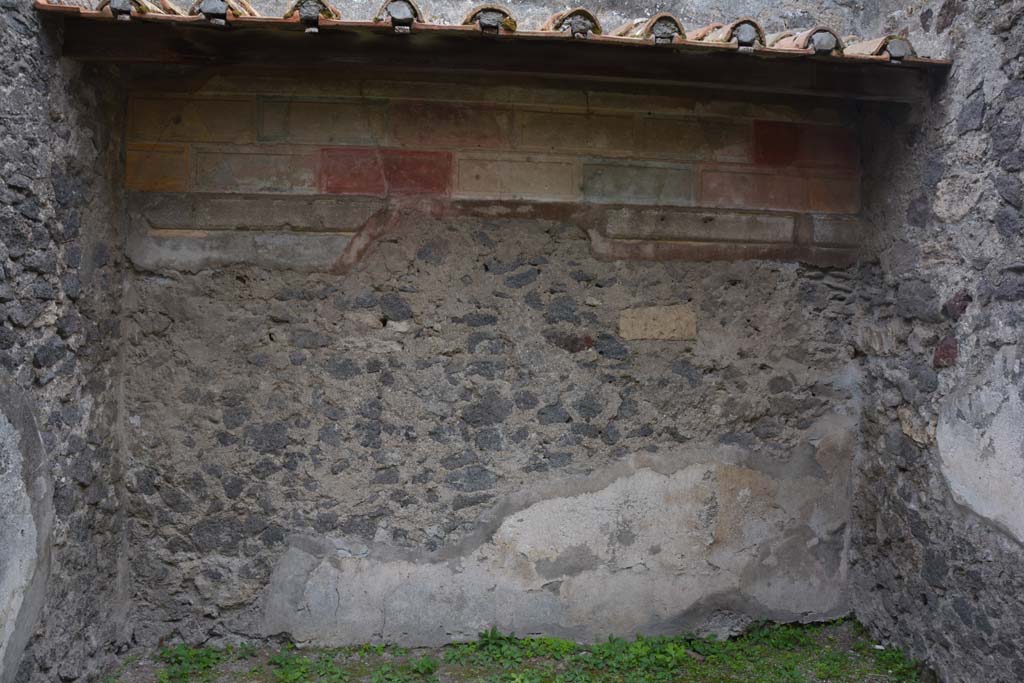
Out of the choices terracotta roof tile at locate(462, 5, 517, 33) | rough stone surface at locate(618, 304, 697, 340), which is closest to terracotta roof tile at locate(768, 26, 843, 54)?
terracotta roof tile at locate(462, 5, 517, 33)

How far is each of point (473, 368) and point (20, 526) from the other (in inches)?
67.5

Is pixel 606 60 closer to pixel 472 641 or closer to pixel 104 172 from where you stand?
pixel 104 172

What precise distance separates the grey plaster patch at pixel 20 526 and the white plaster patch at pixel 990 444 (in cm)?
320

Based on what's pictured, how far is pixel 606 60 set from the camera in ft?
9.61

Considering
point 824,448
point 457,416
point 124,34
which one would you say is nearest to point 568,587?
point 457,416

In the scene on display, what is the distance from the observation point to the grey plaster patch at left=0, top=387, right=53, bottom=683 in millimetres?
2422

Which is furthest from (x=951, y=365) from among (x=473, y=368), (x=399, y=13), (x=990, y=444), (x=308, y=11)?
(x=308, y=11)

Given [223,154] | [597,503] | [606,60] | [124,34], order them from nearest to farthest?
[124,34] → [606,60] → [223,154] → [597,503]

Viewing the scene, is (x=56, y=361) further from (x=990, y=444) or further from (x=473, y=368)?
(x=990, y=444)

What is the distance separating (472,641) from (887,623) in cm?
178

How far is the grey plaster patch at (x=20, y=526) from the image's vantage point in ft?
7.95

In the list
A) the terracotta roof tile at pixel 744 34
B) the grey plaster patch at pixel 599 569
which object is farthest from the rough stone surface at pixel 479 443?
the terracotta roof tile at pixel 744 34

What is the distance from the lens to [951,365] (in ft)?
9.96

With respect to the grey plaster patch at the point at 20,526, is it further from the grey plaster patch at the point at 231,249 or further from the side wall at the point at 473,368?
the grey plaster patch at the point at 231,249
